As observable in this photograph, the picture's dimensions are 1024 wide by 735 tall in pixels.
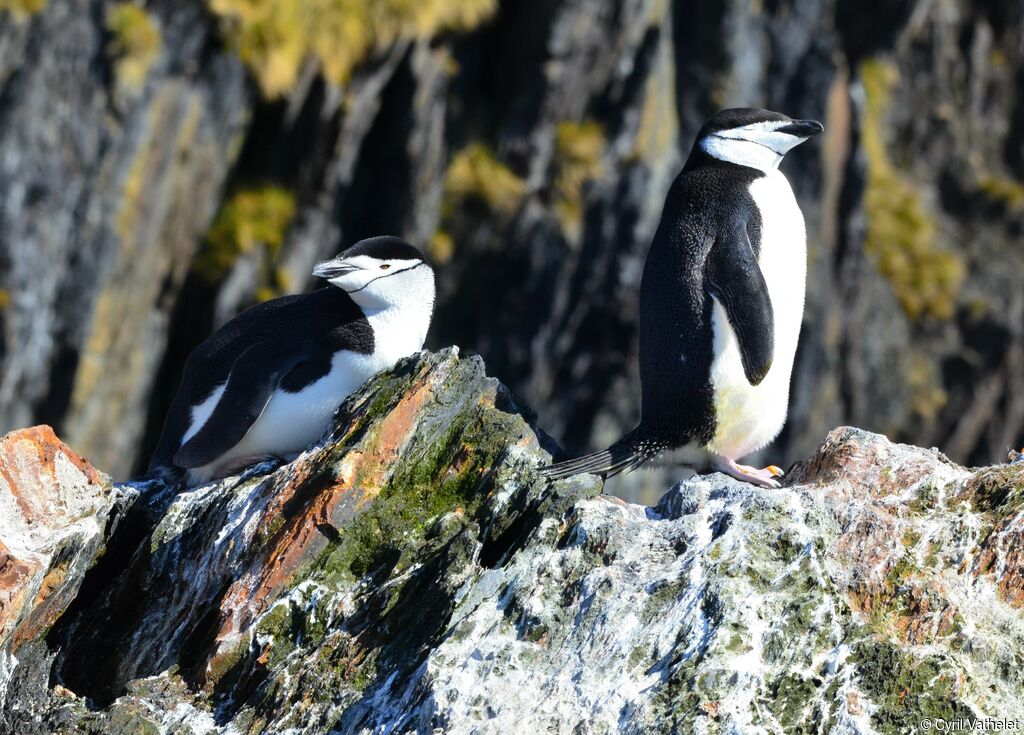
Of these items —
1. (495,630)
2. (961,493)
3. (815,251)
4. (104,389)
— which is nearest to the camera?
(495,630)

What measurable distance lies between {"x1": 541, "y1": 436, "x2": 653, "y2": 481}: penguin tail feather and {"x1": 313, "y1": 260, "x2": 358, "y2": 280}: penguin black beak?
1121 millimetres

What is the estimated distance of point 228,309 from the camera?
13.6 m

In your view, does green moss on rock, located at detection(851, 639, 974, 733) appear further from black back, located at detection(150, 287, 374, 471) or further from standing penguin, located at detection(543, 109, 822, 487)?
black back, located at detection(150, 287, 374, 471)

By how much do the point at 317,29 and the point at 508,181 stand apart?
10.9ft

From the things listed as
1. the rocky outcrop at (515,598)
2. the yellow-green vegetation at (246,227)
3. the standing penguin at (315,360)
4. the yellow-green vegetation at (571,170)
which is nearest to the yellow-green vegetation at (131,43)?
the yellow-green vegetation at (246,227)

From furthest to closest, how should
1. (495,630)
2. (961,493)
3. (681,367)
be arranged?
1. (681,367)
2. (961,493)
3. (495,630)

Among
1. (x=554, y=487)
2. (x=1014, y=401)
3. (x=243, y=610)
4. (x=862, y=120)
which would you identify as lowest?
(x=1014, y=401)

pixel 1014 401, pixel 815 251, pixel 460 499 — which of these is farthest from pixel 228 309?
pixel 1014 401

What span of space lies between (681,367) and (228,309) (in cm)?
927

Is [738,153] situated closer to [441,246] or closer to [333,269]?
[333,269]

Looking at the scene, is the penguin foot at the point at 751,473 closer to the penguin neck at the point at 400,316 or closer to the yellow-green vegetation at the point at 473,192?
the penguin neck at the point at 400,316

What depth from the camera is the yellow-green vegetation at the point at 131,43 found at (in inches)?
450

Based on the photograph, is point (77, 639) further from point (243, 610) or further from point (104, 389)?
point (104, 389)

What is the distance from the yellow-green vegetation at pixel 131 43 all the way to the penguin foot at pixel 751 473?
807 centimetres
